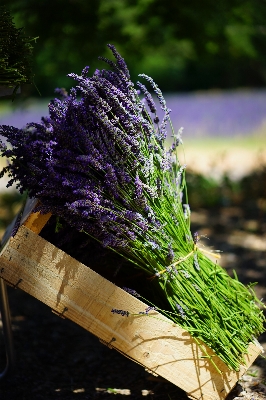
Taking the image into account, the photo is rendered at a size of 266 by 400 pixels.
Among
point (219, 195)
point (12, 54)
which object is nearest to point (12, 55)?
point (12, 54)

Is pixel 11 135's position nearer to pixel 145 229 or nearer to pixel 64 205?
pixel 64 205

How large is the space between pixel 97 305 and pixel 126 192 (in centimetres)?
47

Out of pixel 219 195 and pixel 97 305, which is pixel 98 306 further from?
pixel 219 195

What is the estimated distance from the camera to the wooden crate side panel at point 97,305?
1932 millimetres

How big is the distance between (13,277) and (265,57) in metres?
4.81

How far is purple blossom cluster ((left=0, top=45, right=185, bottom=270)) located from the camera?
1.88m

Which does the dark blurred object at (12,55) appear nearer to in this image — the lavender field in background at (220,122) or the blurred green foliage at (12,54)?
the blurred green foliage at (12,54)

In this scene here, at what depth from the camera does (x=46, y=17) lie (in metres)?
4.21

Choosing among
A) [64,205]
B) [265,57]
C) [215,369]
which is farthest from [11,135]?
[265,57]

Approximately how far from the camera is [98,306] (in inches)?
76.3

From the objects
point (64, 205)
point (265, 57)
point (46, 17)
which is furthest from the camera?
point (265, 57)

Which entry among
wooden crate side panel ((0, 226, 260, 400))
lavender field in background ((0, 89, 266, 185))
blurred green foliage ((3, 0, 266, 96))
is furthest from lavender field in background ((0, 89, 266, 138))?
wooden crate side panel ((0, 226, 260, 400))

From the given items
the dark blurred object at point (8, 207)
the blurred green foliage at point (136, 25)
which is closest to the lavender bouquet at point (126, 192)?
the blurred green foliage at point (136, 25)

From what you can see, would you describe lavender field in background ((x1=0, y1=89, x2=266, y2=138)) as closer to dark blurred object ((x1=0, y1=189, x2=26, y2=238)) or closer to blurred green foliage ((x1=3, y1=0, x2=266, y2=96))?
dark blurred object ((x1=0, y1=189, x2=26, y2=238))
